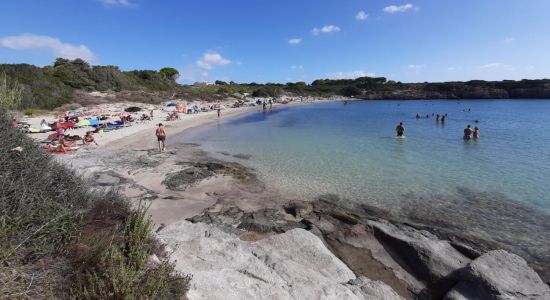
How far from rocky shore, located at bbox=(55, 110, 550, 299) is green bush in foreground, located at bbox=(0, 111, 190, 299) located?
0.75m

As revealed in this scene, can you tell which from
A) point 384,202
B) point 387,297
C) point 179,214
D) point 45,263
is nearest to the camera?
point 45,263

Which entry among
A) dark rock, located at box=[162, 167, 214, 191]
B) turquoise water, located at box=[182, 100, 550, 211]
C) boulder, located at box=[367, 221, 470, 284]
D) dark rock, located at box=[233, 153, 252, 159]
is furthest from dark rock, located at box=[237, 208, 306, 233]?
dark rock, located at box=[233, 153, 252, 159]

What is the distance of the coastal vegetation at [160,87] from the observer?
40.0m

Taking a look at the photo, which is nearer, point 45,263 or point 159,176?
point 45,263

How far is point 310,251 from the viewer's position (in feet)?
22.0

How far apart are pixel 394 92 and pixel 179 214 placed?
11882 centimetres

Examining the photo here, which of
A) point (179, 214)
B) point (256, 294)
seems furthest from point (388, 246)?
point (179, 214)

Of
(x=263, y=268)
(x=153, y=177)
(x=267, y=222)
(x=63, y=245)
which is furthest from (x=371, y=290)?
(x=153, y=177)

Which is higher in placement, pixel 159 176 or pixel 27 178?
pixel 27 178

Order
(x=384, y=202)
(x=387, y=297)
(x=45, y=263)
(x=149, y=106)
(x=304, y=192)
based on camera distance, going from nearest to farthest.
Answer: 1. (x=45, y=263)
2. (x=387, y=297)
3. (x=384, y=202)
4. (x=304, y=192)
5. (x=149, y=106)

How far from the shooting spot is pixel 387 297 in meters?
5.63

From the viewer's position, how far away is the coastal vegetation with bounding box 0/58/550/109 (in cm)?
4003

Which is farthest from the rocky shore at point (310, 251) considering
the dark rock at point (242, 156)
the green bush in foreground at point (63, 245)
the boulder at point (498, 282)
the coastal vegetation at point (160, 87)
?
the coastal vegetation at point (160, 87)

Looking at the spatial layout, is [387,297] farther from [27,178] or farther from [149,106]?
[149,106]
